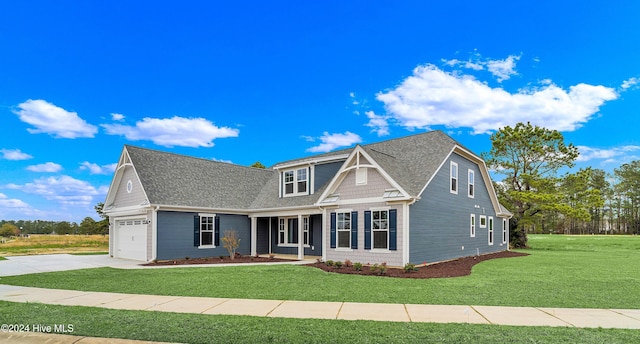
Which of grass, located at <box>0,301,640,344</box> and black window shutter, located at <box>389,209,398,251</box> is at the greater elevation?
black window shutter, located at <box>389,209,398,251</box>

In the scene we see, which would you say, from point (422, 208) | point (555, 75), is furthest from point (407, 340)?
point (555, 75)

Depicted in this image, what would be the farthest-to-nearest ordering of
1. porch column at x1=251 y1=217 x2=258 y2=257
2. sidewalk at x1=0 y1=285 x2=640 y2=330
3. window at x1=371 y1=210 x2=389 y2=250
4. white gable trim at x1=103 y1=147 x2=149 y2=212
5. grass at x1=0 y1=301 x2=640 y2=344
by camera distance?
porch column at x1=251 y1=217 x2=258 y2=257 < white gable trim at x1=103 y1=147 x2=149 y2=212 < window at x1=371 y1=210 x2=389 y2=250 < sidewalk at x1=0 y1=285 x2=640 y2=330 < grass at x1=0 y1=301 x2=640 y2=344

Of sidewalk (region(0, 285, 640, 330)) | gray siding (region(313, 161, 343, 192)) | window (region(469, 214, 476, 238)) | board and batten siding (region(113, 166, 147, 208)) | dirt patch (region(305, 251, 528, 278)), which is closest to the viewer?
sidewalk (region(0, 285, 640, 330))

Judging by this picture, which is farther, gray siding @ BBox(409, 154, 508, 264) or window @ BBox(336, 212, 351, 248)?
window @ BBox(336, 212, 351, 248)

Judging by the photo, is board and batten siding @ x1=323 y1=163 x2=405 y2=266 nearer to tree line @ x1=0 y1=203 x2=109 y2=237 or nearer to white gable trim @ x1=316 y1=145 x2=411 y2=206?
white gable trim @ x1=316 y1=145 x2=411 y2=206

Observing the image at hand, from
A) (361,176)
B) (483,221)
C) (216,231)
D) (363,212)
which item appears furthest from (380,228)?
(483,221)

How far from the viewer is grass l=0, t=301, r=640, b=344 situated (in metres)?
5.92

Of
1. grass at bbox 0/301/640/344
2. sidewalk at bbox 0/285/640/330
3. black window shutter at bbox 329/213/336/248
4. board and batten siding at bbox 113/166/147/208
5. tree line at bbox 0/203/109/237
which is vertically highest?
board and batten siding at bbox 113/166/147/208

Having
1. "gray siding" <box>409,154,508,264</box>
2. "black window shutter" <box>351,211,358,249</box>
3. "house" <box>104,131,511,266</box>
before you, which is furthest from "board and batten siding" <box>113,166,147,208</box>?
"gray siding" <box>409,154,508,264</box>

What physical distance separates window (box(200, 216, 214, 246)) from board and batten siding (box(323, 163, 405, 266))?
6865 mm

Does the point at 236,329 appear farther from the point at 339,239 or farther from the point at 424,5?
the point at 424,5

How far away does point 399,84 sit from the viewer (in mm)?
20641

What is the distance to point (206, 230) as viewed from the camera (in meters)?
21.8

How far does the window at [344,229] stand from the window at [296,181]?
433 cm
